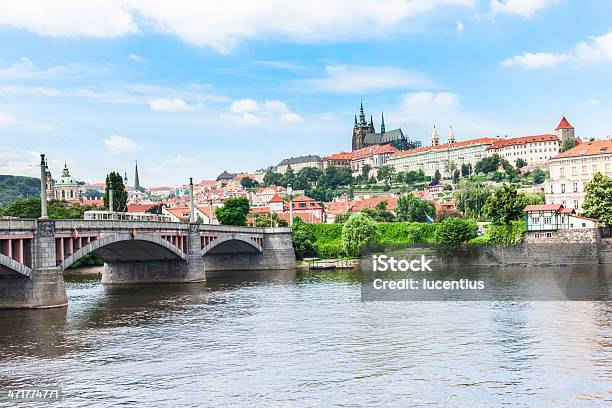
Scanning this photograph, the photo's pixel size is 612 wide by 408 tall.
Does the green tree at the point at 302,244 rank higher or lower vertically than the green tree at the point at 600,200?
lower

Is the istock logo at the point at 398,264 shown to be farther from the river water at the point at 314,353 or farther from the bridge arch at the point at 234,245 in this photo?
the river water at the point at 314,353

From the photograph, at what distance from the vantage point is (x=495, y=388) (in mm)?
31078

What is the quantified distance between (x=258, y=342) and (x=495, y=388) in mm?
14505

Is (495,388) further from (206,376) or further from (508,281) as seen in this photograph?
(508,281)

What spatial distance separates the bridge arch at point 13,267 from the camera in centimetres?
4731

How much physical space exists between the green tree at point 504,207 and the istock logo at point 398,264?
11775 mm

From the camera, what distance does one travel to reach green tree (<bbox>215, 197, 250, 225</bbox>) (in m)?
125

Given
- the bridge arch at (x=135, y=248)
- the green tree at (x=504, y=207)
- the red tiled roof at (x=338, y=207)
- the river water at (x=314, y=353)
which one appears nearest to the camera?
the river water at (x=314, y=353)

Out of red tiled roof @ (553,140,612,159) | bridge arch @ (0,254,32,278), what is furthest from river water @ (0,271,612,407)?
red tiled roof @ (553,140,612,159)

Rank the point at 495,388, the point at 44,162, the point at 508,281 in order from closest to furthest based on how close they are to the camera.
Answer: the point at 495,388, the point at 44,162, the point at 508,281

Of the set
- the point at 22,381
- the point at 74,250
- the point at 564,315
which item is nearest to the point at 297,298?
the point at 74,250

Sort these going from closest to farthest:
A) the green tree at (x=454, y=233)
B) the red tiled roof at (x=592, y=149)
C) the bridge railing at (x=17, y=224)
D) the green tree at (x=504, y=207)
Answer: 1. the bridge railing at (x=17, y=224)
2. the green tree at (x=454, y=233)
3. the green tree at (x=504, y=207)
4. the red tiled roof at (x=592, y=149)

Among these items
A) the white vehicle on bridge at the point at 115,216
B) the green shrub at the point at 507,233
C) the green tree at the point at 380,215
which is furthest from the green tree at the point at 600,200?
the white vehicle on bridge at the point at 115,216

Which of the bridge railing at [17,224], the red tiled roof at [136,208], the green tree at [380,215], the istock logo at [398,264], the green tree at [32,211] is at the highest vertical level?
the red tiled roof at [136,208]
